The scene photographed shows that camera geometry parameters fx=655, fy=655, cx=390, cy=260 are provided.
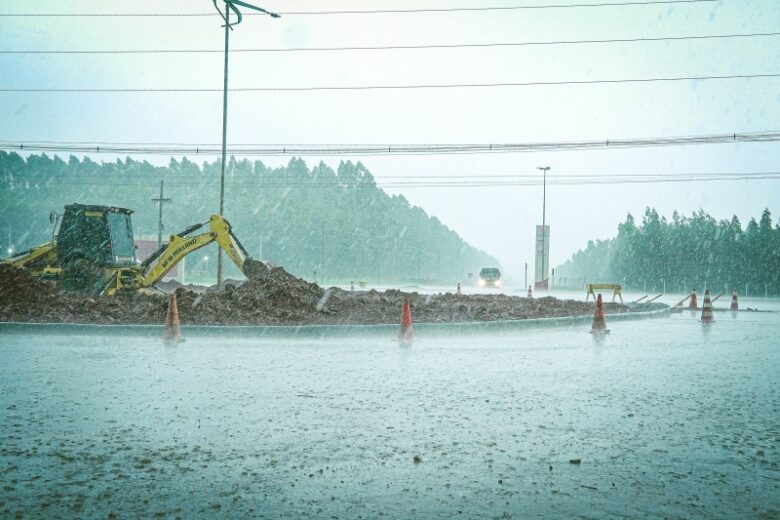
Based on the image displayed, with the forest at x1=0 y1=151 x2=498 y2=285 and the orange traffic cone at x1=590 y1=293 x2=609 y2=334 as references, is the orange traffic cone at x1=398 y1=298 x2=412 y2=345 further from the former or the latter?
the forest at x1=0 y1=151 x2=498 y2=285

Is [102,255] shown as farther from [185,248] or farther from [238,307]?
[238,307]

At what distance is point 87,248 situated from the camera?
1973 centimetres

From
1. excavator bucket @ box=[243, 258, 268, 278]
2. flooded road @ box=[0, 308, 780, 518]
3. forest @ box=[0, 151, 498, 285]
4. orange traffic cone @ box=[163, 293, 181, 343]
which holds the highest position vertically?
forest @ box=[0, 151, 498, 285]

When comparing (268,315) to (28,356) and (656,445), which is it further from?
(656,445)

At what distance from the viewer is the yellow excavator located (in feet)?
62.1

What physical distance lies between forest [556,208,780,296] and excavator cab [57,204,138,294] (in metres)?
62.8

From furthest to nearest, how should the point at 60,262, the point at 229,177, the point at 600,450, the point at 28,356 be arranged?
the point at 229,177, the point at 60,262, the point at 28,356, the point at 600,450

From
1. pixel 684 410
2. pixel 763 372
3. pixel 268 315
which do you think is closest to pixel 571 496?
pixel 684 410

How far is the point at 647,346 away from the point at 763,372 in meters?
3.37

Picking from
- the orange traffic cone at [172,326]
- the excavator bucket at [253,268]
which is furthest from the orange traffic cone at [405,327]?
the excavator bucket at [253,268]

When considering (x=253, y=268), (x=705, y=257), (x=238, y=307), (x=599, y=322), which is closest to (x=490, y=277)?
(x=705, y=257)

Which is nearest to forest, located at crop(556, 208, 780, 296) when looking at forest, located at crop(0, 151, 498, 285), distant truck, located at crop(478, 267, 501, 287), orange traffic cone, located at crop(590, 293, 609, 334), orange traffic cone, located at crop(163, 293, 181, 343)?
distant truck, located at crop(478, 267, 501, 287)

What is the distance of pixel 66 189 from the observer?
374 ft

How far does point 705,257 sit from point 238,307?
79.2 metres
